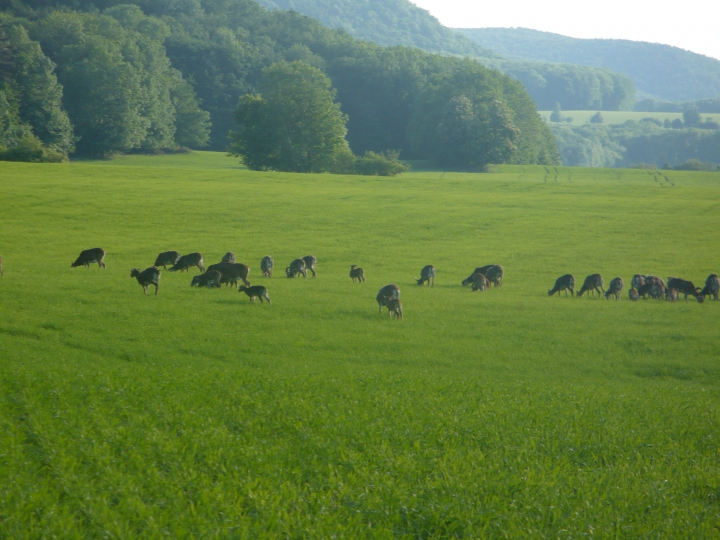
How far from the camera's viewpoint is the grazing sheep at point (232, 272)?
912 inches

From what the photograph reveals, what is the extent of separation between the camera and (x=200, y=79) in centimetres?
11662

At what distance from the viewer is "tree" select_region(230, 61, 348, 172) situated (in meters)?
79.4

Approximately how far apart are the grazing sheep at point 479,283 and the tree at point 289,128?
5718 cm

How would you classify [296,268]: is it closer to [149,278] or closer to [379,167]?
[149,278]

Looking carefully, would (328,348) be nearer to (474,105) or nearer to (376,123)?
(474,105)

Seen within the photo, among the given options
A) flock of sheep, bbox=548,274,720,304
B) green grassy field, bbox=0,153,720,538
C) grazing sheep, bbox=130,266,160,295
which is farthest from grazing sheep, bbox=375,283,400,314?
flock of sheep, bbox=548,274,720,304

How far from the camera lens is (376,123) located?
119 metres

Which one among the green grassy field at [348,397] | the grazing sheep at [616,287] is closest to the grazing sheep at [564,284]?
the green grassy field at [348,397]

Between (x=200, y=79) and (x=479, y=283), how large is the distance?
10281 centimetres

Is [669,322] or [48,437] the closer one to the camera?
[48,437]

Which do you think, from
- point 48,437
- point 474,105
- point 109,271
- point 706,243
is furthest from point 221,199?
point 474,105

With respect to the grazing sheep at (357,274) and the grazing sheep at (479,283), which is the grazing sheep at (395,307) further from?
the grazing sheep at (479,283)

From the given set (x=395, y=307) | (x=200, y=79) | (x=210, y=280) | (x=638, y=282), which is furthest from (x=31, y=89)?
(x=638, y=282)

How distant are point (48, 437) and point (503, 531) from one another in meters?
5.33
